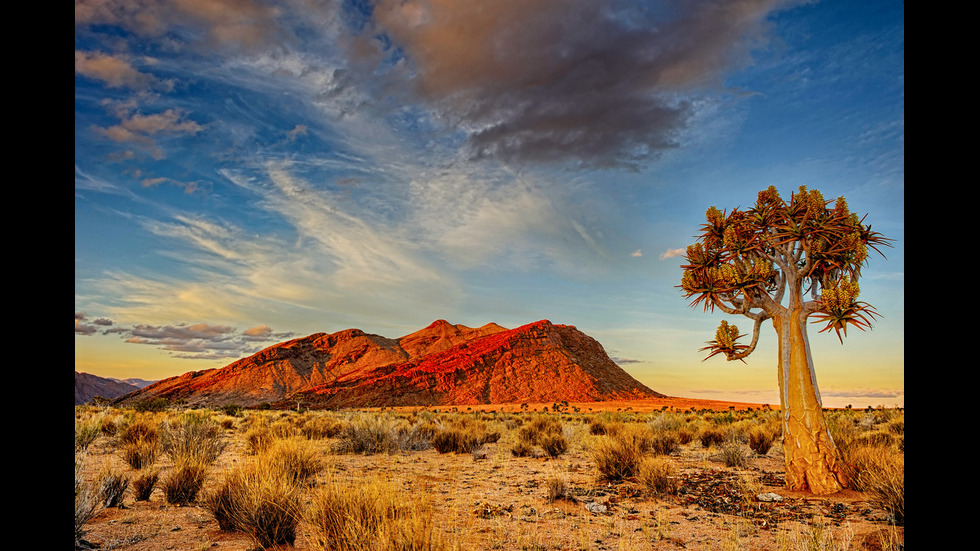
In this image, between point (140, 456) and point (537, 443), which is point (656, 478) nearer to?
point (537, 443)

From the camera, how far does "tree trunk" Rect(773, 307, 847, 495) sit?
8.77 meters

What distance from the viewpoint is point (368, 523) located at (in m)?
5.07

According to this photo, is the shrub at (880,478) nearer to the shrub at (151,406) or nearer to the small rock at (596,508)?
the small rock at (596,508)

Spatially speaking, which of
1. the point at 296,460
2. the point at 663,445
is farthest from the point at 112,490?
the point at 663,445

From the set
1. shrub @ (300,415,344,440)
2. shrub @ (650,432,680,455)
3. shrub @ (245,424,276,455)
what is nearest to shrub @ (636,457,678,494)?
shrub @ (650,432,680,455)

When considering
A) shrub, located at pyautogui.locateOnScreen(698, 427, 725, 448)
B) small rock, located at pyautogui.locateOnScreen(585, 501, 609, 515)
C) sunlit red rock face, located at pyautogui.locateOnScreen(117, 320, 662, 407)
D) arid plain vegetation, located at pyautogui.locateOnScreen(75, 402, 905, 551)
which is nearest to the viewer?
arid plain vegetation, located at pyautogui.locateOnScreen(75, 402, 905, 551)

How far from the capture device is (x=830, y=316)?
27.2 ft

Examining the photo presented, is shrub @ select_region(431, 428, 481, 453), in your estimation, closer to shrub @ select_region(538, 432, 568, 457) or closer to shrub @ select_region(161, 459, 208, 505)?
shrub @ select_region(538, 432, 568, 457)

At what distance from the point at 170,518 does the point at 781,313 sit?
398 inches

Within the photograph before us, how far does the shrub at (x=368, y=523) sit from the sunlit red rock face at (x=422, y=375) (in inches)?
2817

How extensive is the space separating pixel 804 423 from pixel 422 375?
81818mm

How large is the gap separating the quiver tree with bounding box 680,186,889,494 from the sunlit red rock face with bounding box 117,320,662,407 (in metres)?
70.8
